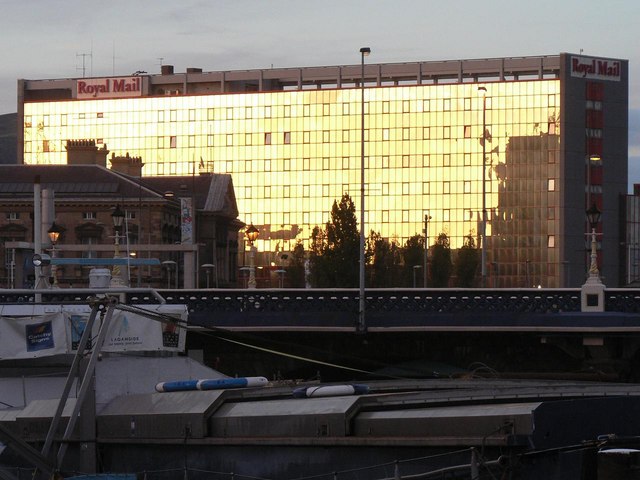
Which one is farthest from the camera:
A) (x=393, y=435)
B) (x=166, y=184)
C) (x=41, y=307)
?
(x=166, y=184)

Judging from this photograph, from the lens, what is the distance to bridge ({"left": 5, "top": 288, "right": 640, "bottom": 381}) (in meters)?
56.2

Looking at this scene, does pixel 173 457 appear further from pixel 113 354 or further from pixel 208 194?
pixel 208 194

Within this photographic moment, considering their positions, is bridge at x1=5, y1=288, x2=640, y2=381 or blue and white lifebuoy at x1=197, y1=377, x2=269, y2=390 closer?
blue and white lifebuoy at x1=197, y1=377, x2=269, y2=390

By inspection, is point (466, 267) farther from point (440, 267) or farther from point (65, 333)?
point (65, 333)

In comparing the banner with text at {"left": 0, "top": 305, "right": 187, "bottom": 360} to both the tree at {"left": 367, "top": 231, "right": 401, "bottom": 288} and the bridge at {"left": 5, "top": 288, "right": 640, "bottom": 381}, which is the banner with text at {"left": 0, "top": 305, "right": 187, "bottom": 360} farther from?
the tree at {"left": 367, "top": 231, "right": 401, "bottom": 288}

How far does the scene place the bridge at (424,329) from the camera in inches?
2213

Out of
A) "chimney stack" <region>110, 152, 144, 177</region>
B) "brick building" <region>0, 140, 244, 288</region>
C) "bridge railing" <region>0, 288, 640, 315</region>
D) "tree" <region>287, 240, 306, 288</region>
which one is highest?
"chimney stack" <region>110, 152, 144, 177</region>

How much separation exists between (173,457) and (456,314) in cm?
3433

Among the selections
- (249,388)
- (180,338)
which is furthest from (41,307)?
(249,388)

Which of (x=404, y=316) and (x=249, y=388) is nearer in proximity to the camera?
(x=249, y=388)

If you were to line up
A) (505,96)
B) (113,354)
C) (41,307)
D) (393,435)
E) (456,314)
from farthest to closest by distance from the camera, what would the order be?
(505,96) < (456,314) < (41,307) < (113,354) < (393,435)

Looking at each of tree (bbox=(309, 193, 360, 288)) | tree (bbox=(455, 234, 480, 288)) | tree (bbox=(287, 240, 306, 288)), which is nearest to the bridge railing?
tree (bbox=(309, 193, 360, 288))

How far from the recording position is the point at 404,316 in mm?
57844

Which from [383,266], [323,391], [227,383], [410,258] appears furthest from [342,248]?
[323,391]
